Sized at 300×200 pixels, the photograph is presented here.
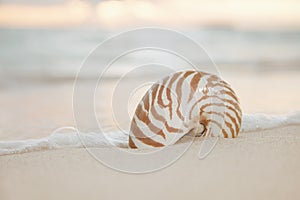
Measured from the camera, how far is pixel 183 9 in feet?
11.7

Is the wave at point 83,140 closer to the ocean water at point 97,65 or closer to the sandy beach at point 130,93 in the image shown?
the sandy beach at point 130,93

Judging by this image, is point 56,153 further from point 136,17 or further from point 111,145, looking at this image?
point 136,17

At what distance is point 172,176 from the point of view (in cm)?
120

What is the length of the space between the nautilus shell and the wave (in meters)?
0.12

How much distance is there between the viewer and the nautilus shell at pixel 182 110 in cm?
133

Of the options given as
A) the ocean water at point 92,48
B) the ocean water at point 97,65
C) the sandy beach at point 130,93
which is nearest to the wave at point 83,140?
the sandy beach at point 130,93

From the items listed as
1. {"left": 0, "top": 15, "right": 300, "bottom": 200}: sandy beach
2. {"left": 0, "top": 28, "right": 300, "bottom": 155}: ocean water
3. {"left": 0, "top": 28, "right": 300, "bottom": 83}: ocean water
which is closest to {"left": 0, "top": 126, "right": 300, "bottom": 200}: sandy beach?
{"left": 0, "top": 15, "right": 300, "bottom": 200}: sandy beach

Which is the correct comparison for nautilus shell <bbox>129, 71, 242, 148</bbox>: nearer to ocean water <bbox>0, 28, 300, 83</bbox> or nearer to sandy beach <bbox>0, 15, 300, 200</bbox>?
sandy beach <bbox>0, 15, 300, 200</bbox>

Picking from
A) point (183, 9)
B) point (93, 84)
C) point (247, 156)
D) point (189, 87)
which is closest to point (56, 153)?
point (189, 87)

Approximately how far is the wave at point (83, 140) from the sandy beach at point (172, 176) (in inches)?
1.9

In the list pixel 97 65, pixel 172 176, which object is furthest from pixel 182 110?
pixel 97 65

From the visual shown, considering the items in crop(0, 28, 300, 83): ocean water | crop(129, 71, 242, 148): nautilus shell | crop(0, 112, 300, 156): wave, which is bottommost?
crop(0, 28, 300, 83): ocean water

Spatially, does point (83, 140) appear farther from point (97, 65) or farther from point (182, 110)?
point (97, 65)

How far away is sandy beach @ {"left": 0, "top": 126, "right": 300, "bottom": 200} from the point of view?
1.12m
